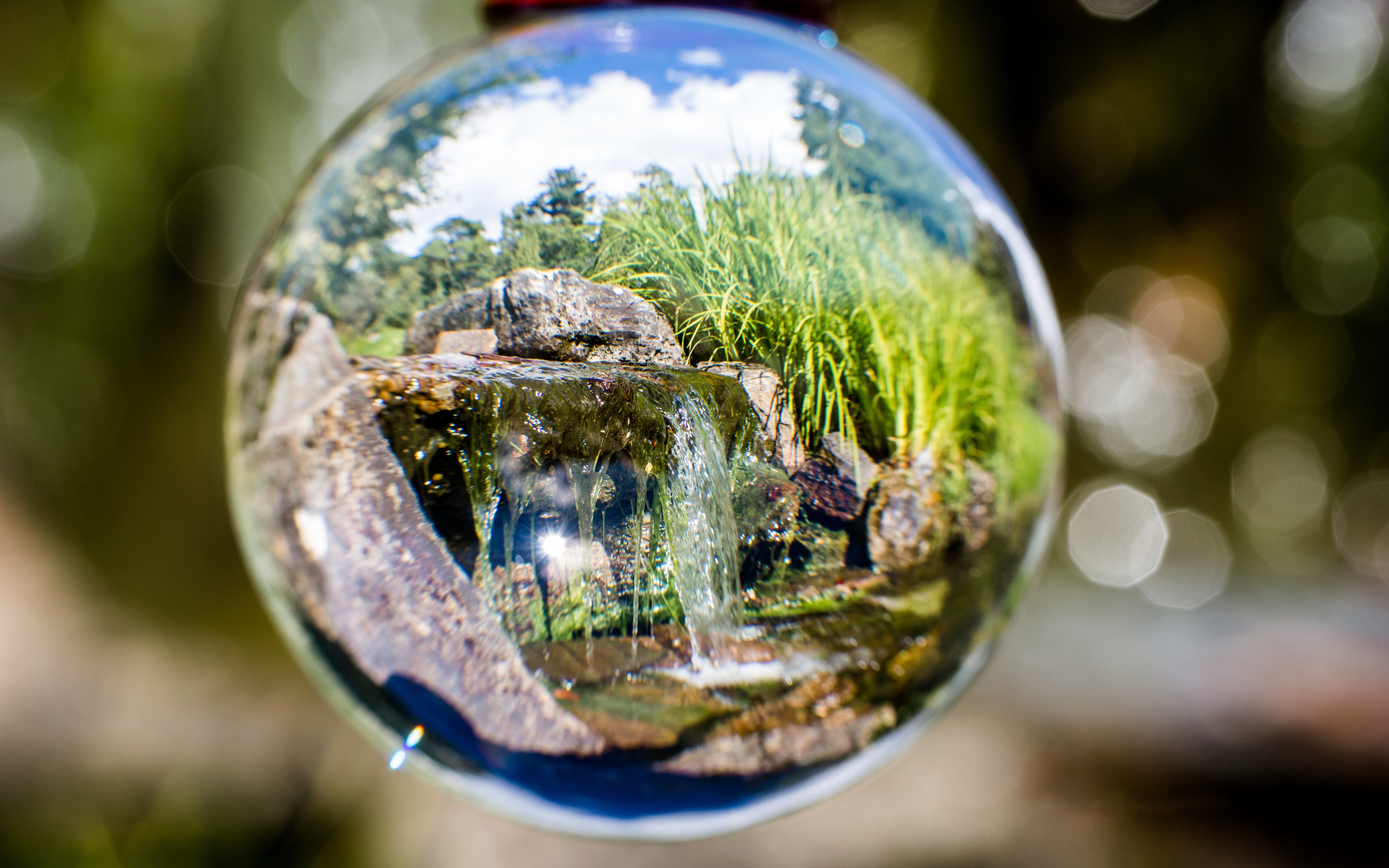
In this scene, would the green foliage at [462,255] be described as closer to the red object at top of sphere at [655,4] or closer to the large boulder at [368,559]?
the large boulder at [368,559]

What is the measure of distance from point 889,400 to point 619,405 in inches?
5.0

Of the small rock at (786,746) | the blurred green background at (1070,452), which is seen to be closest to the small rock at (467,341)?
the small rock at (786,746)

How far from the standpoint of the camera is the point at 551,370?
413mm

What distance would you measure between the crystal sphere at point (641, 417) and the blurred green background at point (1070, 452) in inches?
53.0

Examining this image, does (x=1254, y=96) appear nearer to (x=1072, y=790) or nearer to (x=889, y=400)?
(x=1072, y=790)

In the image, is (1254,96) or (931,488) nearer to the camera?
(931,488)

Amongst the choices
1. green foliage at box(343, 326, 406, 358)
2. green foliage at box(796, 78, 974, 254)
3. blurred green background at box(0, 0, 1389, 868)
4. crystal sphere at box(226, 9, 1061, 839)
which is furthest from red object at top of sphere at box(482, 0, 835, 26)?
blurred green background at box(0, 0, 1389, 868)

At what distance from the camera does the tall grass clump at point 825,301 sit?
0.41m

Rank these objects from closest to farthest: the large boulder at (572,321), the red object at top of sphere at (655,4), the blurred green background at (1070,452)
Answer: the large boulder at (572,321), the red object at top of sphere at (655,4), the blurred green background at (1070,452)

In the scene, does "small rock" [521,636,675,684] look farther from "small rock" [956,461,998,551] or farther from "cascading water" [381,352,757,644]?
"small rock" [956,461,998,551]

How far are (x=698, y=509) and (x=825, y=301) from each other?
0.11 metres

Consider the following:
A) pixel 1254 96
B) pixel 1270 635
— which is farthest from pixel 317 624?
pixel 1254 96

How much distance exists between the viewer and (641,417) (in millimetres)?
413

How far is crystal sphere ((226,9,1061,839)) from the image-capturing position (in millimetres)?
412
